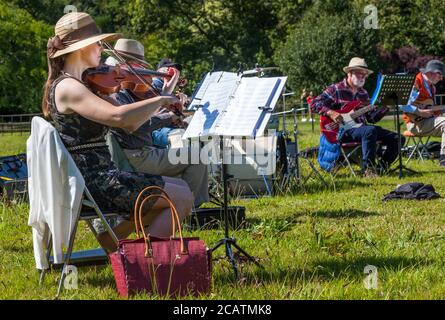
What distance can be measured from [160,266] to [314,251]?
166 centimetres

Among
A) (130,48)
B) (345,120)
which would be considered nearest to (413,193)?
(345,120)

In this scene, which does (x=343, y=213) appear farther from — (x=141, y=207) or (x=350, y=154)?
(x=141, y=207)

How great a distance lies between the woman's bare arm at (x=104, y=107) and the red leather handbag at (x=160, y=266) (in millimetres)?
646

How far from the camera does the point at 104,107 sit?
4.32 metres

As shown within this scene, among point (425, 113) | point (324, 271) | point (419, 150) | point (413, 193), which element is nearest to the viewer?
point (324, 271)

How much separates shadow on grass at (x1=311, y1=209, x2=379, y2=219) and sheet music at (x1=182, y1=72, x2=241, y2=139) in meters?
2.55

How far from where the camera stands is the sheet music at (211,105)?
4570 millimetres

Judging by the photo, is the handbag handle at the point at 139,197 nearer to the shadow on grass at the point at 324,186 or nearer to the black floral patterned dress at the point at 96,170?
the black floral patterned dress at the point at 96,170

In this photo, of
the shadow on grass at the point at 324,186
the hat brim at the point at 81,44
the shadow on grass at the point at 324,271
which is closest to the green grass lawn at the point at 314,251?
the shadow on grass at the point at 324,271

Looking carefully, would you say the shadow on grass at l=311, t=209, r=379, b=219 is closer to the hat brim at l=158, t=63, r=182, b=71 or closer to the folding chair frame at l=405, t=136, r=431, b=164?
the hat brim at l=158, t=63, r=182, b=71

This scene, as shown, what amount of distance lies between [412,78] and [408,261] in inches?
207

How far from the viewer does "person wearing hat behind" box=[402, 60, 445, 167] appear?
11234 mm

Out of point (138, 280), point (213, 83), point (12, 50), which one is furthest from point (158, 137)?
point (12, 50)

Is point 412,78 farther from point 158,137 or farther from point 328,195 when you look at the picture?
point 158,137
